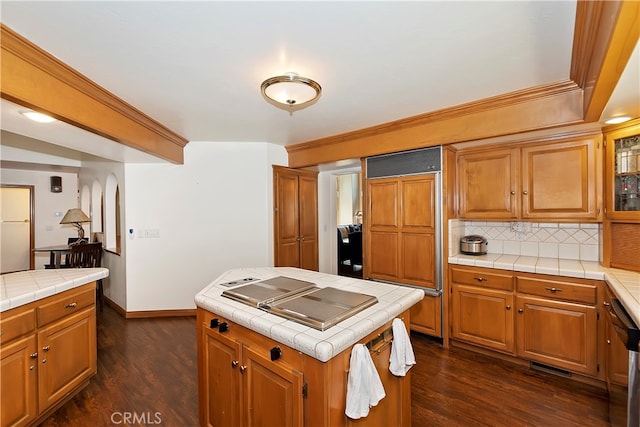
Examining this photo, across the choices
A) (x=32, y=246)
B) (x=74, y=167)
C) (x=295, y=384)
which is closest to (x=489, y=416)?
(x=295, y=384)

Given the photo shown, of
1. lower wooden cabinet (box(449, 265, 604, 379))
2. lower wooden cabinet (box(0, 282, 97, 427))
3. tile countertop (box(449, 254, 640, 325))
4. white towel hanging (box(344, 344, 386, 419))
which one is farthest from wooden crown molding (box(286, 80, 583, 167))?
lower wooden cabinet (box(0, 282, 97, 427))

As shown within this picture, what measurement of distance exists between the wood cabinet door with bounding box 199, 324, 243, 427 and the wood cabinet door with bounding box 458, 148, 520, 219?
105 inches

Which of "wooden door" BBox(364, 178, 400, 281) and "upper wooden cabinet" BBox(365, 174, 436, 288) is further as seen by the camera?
"wooden door" BBox(364, 178, 400, 281)

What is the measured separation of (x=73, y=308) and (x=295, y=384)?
6.64 ft

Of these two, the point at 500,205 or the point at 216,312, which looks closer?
the point at 216,312

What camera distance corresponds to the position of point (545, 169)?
8.57 feet

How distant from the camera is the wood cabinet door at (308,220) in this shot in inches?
175

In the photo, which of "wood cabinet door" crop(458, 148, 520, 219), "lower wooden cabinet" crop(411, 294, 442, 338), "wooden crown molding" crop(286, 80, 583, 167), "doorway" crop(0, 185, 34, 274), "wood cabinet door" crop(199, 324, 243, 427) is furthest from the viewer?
"doorway" crop(0, 185, 34, 274)

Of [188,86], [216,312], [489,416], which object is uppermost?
[188,86]

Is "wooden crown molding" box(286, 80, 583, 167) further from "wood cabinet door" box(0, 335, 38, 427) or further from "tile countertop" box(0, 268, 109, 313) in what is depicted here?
"wood cabinet door" box(0, 335, 38, 427)

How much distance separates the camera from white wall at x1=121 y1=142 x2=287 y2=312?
3.83m

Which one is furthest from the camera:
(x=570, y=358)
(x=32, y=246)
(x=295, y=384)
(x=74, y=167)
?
(x=32, y=246)

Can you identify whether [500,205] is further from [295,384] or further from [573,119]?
[295,384]

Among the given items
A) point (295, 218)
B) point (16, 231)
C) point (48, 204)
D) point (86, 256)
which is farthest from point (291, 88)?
point (16, 231)
